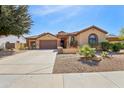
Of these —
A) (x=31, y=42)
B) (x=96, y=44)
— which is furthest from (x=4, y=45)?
(x=96, y=44)

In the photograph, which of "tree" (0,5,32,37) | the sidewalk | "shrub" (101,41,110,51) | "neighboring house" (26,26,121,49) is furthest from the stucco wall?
the sidewalk

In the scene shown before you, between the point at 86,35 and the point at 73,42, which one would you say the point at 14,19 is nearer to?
the point at 73,42

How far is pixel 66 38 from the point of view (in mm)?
31578

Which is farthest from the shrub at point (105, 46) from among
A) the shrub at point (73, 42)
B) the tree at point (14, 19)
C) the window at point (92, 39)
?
the tree at point (14, 19)

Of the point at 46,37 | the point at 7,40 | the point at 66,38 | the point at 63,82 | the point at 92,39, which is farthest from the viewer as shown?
the point at 7,40

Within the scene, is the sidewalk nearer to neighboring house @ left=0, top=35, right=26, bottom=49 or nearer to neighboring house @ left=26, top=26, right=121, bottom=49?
neighboring house @ left=26, top=26, right=121, bottom=49

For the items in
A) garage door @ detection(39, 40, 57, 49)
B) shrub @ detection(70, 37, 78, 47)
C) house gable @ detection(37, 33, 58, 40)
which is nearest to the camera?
shrub @ detection(70, 37, 78, 47)

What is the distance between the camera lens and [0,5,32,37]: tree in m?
19.5

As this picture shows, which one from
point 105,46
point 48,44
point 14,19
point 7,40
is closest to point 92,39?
point 105,46

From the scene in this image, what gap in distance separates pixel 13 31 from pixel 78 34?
8484 mm

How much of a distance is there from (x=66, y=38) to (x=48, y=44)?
395 cm

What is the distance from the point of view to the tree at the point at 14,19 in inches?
769
